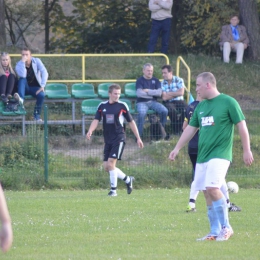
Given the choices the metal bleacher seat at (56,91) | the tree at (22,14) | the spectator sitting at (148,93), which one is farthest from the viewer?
the tree at (22,14)

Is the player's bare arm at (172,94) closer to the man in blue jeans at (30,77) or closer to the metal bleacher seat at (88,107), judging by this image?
the metal bleacher seat at (88,107)

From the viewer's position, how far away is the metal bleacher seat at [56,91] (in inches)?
803

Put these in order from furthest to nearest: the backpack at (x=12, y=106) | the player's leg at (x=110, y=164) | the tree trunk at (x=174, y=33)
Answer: the tree trunk at (x=174, y=33)
the backpack at (x=12, y=106)
the player's leg at (x=110, y=164)

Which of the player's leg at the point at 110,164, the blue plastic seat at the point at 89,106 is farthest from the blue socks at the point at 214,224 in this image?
the blue plastic seat at the point at 89,106

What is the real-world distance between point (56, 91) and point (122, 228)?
35.9 feet

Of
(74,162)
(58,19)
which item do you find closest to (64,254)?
(74,162)

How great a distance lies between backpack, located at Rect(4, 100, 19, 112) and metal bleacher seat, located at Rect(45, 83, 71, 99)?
167 centimetres

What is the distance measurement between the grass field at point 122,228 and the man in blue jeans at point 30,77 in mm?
4947

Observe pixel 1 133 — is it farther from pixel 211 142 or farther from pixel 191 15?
pixel 191 15

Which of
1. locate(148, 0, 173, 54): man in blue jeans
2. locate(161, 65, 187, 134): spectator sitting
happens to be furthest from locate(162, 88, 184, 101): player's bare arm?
locate(148, 0, 173, 54): man in blue jeans

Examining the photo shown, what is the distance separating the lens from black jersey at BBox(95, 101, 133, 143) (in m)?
14.4

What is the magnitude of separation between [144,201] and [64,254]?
17.9 feet

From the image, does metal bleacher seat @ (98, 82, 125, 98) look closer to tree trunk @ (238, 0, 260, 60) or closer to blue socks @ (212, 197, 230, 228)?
tree trunk @ (238, 0, 260, 60)

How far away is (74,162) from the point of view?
1747 cm
